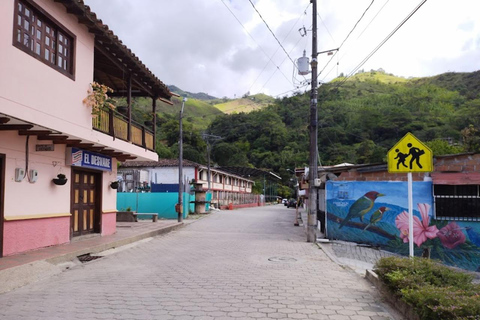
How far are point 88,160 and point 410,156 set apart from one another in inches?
354

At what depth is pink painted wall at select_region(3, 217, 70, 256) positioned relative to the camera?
8646 mm

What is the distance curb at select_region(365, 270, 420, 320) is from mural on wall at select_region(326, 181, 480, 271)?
448 cm

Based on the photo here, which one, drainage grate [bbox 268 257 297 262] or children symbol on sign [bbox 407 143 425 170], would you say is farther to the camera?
drainage grate [bbox 268 257 297 262]

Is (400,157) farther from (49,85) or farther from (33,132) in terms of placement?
(33,132)

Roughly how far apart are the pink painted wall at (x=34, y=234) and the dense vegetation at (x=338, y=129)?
28.9m

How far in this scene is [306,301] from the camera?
5.82 metres

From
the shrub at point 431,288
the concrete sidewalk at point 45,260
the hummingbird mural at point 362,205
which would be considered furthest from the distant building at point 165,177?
the shrub at point 431,288

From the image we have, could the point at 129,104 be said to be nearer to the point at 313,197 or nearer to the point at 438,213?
the point at 313,197

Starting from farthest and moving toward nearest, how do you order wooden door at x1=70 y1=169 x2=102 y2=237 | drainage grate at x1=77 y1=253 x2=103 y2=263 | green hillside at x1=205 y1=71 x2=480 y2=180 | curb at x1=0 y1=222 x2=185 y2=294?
1. green hillside at x1=205 y1=71 x2=480 y2=180
2. wooden door at x1=70 y1=169 x2=102 y2=237
3. drainage grate at x1=77 y1=253 x2=103 y2=263
4. curb at x1=0 y1=222 x2=185 y2=294

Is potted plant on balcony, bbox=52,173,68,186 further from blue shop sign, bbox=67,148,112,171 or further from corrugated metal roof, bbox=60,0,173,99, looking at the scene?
corrugated metal roof, bbox=60,0,173,99

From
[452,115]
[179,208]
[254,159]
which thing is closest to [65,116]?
[179,208]

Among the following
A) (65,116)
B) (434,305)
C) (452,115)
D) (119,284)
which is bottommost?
(119,284)

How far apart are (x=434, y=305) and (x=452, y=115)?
5167cm

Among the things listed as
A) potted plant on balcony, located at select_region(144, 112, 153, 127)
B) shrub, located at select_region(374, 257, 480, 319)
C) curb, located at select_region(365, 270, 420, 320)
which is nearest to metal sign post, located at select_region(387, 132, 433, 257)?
curb, located at select_region(365, 270, 420, 320)
